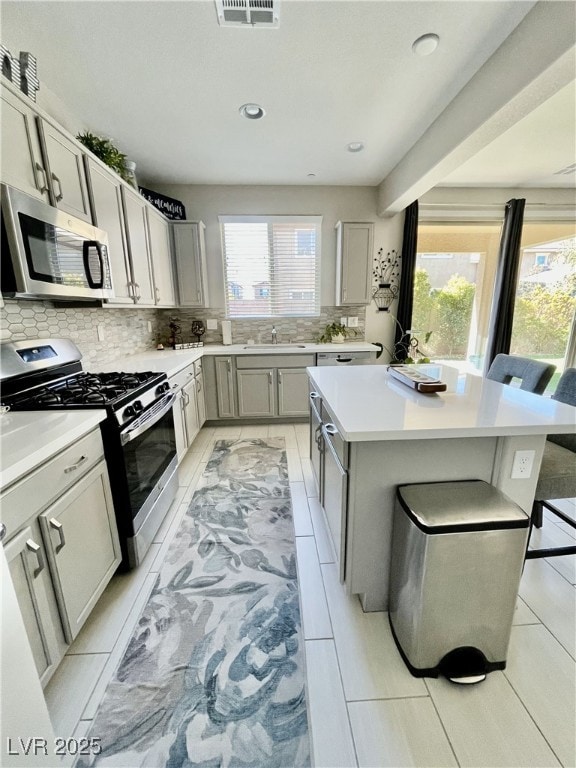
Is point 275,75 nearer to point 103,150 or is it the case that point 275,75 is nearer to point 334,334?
point 103,150

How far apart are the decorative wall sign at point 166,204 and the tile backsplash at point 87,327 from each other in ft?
3.74

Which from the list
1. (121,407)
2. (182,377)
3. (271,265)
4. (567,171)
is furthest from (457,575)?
(567,171)

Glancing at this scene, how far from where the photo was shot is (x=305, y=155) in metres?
3.04

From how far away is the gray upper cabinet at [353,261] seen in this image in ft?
12.0

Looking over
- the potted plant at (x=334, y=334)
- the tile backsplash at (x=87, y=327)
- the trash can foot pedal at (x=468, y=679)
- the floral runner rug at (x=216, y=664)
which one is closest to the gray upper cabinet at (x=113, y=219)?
the tile backsplash at (x=87, y=327)

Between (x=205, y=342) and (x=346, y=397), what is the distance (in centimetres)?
297

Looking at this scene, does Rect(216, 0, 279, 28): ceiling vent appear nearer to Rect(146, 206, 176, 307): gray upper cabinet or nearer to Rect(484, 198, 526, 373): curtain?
Rect(146, 206, 176, 307): gray upper cabinet

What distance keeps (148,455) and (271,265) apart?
297cm

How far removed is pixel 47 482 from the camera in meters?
1.10

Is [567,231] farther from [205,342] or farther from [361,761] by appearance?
[361,761]

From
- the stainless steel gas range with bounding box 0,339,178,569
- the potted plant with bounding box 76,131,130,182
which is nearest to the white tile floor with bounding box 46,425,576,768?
the stainless steel gas range with bounding box 0,339,178,569

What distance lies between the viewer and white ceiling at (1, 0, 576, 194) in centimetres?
157

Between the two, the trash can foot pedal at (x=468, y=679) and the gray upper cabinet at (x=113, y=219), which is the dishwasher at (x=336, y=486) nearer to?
the trash can foot pedal at (x=468, y=679)

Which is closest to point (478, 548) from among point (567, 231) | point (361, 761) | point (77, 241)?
point (361, 761)
